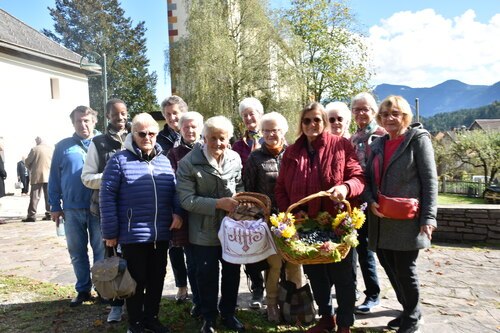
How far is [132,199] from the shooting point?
11.9ft

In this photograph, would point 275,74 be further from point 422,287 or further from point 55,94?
point 422,287

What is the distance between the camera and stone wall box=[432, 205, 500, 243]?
22.4 feet

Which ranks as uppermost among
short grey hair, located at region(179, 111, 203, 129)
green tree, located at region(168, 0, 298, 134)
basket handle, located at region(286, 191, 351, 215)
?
green tree, located at region(168, 0, 298, 134)

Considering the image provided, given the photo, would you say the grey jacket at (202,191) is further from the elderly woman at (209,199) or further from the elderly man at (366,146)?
the elderly man at (366,146)

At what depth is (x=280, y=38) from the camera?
75.3 feet

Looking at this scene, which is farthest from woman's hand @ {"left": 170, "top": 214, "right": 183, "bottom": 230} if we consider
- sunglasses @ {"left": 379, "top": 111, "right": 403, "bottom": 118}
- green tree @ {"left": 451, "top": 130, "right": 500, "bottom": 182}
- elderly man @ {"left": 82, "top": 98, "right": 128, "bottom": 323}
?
green tree @ {"left": 451, "top": 130, "right": 500, "bottom": 182}

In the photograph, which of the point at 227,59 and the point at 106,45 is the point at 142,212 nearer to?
the point at 227,59

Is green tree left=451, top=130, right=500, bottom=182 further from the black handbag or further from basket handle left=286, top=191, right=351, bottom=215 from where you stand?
basket handle left=286, top=191, right=351, bottom=215

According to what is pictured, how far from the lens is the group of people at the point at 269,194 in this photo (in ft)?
11.4

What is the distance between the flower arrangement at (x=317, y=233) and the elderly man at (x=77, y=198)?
2.26 meters

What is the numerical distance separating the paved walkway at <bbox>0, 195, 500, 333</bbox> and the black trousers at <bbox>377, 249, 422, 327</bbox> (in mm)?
363

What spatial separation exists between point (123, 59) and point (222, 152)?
4547 centimetres

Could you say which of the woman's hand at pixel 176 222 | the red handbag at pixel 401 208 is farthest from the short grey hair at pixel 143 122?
the red handbag at pixel 401 208

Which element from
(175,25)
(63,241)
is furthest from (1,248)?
(175,25)
